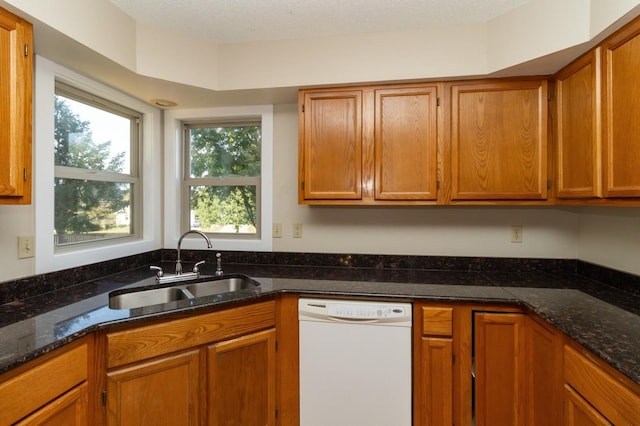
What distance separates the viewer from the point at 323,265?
2354 millimetres

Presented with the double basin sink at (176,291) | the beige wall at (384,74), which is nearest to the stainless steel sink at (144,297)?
the double basin sink at (176,291)

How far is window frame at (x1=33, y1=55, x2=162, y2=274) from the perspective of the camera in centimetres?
159

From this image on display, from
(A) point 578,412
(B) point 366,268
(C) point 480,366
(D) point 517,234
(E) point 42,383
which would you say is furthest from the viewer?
(B) point 366,268

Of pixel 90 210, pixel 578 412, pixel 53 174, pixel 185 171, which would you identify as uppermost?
pixel 185 171

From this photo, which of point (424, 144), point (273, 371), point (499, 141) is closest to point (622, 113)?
point (499, 141)

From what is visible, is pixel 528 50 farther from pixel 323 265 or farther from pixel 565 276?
pixel 323 265

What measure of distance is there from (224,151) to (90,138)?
35.0 inches

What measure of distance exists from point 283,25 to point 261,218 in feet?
4.27

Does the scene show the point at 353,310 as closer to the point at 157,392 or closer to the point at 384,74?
the point at 157,392

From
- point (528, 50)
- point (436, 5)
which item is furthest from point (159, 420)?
point (528, 50)

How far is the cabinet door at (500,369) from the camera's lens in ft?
5.16

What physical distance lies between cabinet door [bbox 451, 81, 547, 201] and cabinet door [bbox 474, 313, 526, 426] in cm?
73

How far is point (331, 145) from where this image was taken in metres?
2.04

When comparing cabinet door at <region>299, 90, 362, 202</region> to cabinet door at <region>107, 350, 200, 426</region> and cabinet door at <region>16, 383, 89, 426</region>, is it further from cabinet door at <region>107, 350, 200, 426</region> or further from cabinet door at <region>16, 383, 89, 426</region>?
cabinet door at <region>16, 383, 89, 426</region>
